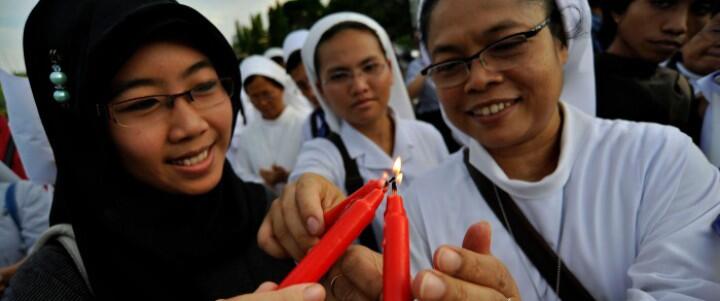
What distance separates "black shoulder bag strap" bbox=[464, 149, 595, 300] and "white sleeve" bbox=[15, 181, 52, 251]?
3098mm

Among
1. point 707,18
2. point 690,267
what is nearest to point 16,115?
point 690,267

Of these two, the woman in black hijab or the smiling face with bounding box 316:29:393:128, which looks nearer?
the woman in black hijab

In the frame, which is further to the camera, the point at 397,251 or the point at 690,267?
the point at 690,267

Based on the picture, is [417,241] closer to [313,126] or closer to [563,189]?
[563,189]

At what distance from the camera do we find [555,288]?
1.32 meters

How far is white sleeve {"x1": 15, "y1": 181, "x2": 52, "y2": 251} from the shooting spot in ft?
9.25

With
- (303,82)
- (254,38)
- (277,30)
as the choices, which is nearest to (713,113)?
(303,82)

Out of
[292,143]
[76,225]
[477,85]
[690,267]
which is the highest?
[477,85]

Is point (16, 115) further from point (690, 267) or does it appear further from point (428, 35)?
point (690, 267)

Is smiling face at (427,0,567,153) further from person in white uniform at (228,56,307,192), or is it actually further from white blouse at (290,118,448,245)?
person in white uniform at (228,56,307,192)

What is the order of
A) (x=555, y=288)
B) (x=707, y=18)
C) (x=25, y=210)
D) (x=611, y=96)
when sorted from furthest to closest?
(x=25, y=210) → (x=611, y=96) → (x=707, y=18) → (x=555, y=288)

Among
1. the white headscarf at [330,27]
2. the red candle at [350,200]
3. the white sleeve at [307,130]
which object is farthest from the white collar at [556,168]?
the white sleeve at [307,130]

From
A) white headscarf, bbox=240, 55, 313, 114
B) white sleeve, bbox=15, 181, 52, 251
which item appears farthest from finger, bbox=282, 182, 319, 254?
white headscarf, bbox=240, 55, 313, 114

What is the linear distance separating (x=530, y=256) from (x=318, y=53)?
2.10 metres
